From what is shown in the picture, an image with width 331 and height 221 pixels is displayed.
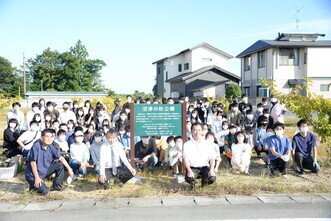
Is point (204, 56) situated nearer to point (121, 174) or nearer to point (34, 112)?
point (34, 112)

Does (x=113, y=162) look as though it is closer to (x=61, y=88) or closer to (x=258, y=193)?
(x=258, y=193)

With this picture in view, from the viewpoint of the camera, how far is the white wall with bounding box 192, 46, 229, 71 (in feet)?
118

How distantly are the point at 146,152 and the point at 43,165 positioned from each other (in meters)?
2.43

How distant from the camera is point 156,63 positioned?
43875mm

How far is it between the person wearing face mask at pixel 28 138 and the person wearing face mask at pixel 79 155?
146 centimetres

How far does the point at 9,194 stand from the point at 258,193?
15.7 feet

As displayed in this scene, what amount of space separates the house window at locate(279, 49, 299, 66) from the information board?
70.1ft

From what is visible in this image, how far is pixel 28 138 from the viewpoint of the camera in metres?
7.50

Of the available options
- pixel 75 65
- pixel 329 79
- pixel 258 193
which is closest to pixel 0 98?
pixel 258 193

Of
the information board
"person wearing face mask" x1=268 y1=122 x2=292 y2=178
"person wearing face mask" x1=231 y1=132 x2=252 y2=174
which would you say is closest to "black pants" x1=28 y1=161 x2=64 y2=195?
the information board

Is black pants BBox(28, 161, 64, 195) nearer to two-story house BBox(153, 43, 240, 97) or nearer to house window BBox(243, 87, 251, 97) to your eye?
two-story house BBox(153, 43, 240, 97)

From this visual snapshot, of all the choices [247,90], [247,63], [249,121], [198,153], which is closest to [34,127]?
[198,153]

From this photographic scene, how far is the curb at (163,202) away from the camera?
4.87 m

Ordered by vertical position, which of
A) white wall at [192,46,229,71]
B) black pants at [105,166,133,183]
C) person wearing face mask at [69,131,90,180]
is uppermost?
white wall at [192,46,229,71]
